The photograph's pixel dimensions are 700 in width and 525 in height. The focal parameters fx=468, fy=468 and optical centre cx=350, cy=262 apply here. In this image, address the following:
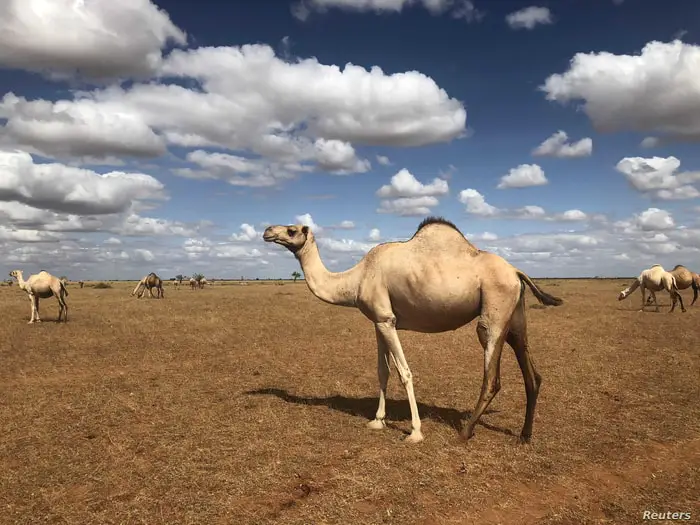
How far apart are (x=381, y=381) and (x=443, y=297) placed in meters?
2.26

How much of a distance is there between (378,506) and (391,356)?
3.58 m

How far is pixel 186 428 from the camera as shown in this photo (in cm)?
873

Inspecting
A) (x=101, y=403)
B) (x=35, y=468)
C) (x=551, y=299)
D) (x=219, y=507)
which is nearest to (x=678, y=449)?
(x=551, y=299)

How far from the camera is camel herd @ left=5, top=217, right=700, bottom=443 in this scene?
7.84 m

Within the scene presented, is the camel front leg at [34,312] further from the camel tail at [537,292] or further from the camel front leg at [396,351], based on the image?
the camel tail at [537,292]

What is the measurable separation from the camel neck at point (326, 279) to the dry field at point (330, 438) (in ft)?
7.88

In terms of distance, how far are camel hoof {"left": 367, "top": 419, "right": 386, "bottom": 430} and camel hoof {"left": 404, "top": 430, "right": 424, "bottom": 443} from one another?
2.74ft

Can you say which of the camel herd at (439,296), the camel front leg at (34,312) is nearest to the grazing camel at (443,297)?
the camel herd at (439,296)

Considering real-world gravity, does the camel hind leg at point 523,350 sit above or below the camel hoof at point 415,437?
above

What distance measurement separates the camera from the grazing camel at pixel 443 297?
784 cm

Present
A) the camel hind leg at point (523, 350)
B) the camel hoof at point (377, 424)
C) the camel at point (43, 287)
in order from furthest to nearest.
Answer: the camel at point (43, 287) → the camel hoof at point (377, 424) → the camel hind leg at point (523, 350)

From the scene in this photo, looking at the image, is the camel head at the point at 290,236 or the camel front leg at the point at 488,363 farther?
the camel head at the point at 290,236

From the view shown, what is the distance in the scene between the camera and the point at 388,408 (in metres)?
10.2

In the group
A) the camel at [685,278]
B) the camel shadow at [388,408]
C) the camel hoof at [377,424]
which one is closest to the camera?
the camel hoof at [377,424]
